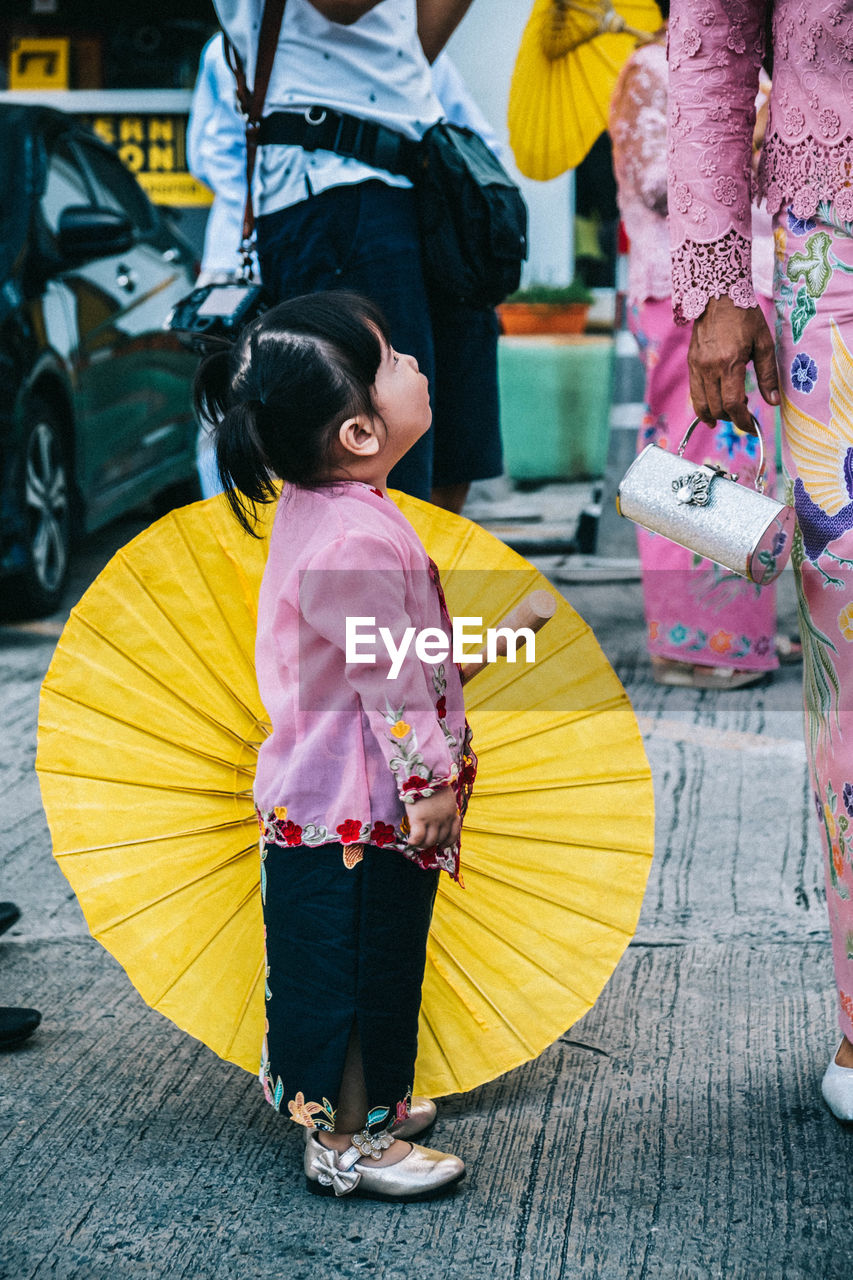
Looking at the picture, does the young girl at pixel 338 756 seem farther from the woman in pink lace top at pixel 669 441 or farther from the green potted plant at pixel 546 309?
the green potted plant at pixel 546 309

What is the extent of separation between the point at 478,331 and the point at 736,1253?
6.27ft

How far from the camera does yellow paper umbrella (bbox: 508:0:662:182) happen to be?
4484 mm

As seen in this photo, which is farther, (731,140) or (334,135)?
(334,135)

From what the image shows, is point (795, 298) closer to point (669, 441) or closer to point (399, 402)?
point (399, 402)

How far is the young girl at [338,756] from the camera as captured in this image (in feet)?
6.40

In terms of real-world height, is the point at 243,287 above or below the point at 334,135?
below

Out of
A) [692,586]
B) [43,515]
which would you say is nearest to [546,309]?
[43,515]

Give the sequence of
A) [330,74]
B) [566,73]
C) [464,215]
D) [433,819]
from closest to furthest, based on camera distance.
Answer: [433,819] < [330,74] < [464,215] < [566,73]

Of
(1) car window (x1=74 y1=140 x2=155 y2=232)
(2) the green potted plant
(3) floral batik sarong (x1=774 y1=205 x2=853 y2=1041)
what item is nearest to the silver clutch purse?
(3) floral batik sarong (x1=774 y1=205 x2=853 y2=1041)

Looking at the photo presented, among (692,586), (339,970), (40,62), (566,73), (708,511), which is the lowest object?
(692,586)

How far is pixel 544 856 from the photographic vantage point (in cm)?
225

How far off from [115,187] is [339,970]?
16.9 feet

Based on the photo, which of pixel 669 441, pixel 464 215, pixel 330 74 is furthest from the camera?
pixel 669 441

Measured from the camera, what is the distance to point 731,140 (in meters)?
2.17
